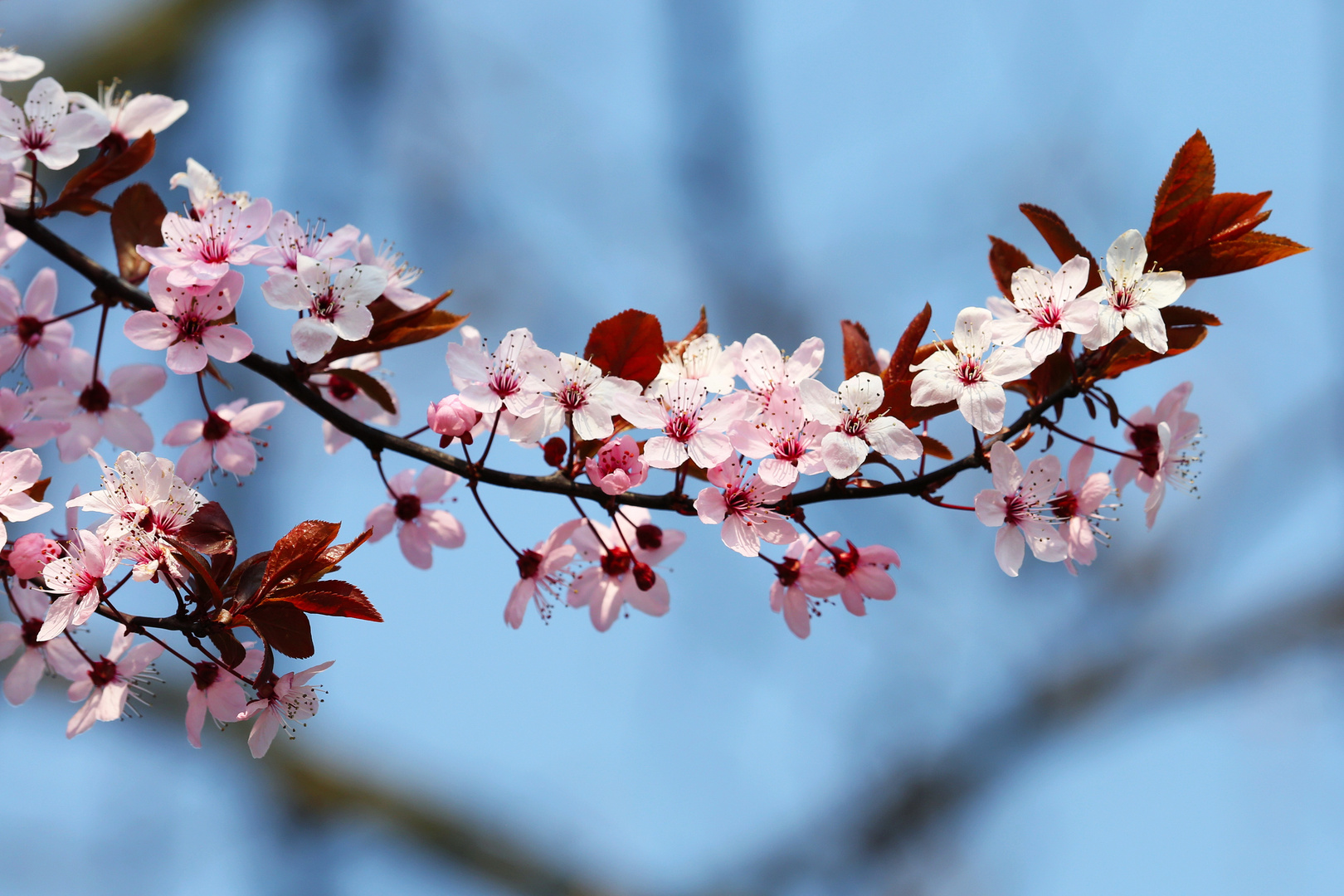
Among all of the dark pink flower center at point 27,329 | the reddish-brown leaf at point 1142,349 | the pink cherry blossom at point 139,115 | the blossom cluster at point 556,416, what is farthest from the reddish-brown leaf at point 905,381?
the dark pink flower center at point 27,329

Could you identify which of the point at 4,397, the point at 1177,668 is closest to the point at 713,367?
the point at 4,397

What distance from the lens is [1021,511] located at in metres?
1.25

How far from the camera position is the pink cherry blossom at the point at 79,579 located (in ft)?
3.40

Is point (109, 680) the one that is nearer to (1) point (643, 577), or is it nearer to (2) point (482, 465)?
(2) point (482, 465)

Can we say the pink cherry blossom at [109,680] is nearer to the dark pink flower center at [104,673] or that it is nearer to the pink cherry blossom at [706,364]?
the dark pink flower center at [104,673]

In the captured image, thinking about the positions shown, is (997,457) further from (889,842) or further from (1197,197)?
(889,842)

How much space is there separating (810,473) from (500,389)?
1.25ft

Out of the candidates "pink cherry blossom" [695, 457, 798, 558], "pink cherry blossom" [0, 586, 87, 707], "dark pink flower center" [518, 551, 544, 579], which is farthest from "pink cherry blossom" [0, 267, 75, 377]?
"pink cherry blossom" [695, 457, 798, 558]

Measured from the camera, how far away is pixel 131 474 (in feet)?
3.62

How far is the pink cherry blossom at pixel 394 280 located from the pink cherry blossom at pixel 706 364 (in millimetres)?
337

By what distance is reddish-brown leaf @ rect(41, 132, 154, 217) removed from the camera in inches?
52.6

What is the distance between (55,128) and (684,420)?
3.14 feet

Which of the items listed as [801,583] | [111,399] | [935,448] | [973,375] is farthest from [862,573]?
[111,399]

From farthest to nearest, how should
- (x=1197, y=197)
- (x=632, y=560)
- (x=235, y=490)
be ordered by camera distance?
(x=235, y=490)
(x=632, y=560)
(x=1197, y=197)
